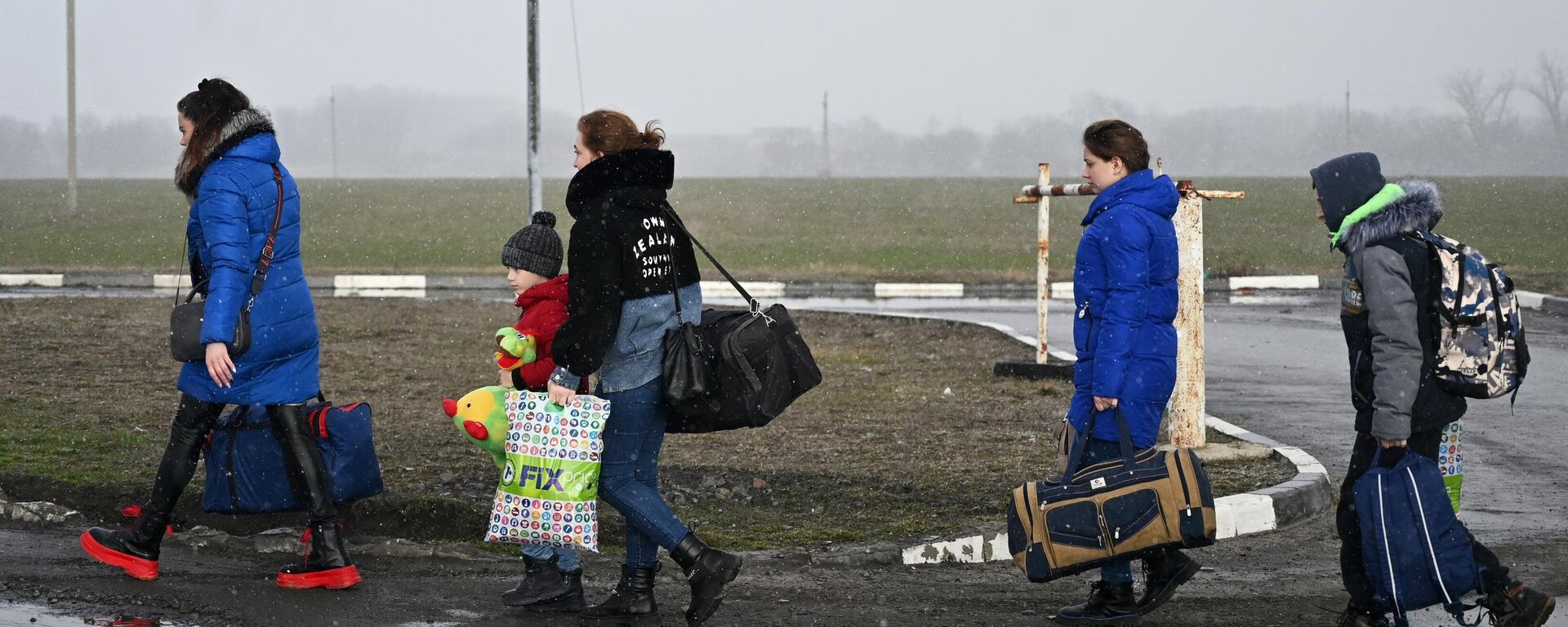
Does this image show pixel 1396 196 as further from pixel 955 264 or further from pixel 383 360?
pixel 955 264

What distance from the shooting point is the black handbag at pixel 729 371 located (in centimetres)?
475

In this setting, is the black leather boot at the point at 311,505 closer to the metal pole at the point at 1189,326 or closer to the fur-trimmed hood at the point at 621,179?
the fur-trimmed hood at the point at 621,179

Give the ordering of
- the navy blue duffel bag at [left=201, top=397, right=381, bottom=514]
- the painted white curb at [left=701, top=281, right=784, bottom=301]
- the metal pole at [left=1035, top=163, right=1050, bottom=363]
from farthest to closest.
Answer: the painted white curb at [left=701, top=281, right=784, bottom=301] < the metal pole at [left=1035, top=163, right=1050, bottom=363] < the navy blue duffel bag at [left=201, top=397, right=381, bottom=514]

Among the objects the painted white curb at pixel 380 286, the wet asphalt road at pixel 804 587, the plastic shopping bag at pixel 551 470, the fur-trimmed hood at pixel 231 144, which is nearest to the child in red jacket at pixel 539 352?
the wet asphalt road at pixel 804 587

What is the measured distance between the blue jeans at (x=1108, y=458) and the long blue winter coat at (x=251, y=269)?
2.58 m

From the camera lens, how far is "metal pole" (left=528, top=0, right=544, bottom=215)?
11.9 meters

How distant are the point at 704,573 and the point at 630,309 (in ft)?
2.77

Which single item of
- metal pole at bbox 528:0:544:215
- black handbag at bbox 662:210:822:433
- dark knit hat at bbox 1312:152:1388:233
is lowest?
→ black handbag at bbox 662:210:822:433

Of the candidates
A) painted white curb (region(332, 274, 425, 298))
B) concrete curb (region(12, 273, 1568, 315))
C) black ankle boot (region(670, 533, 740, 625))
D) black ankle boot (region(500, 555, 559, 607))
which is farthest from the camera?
concrete curb (region(12, 273, 1568, 315))

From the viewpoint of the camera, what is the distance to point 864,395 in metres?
11.0

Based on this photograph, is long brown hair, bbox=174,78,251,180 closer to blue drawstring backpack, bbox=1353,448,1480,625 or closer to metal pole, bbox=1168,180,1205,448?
blue drawstring backpack, bbox=1353,448,1480,625

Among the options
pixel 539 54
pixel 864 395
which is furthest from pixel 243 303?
pixel 539 54

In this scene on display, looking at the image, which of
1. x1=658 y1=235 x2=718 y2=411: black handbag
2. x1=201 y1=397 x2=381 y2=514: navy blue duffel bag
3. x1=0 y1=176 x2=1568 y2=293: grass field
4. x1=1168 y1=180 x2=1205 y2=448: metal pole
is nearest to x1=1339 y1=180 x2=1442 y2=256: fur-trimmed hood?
x1=658 y1=235 x2=718 y2=411: black handbag

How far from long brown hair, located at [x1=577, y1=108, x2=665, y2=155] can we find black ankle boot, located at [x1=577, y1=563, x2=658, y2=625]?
1.35 meters
